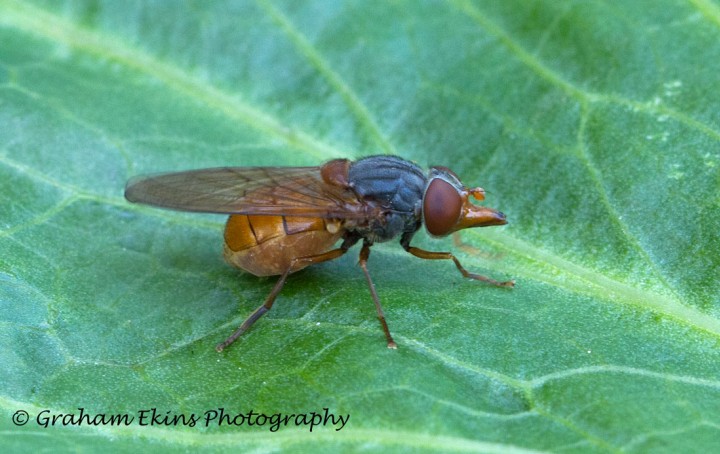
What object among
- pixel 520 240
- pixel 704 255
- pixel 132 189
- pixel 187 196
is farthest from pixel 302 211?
pixel 704 255

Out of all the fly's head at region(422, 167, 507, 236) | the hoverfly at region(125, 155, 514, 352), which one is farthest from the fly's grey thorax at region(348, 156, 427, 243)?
the fly's head at region(422, 167, 507, 236)

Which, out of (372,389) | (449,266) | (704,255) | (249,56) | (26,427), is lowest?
(26,427)

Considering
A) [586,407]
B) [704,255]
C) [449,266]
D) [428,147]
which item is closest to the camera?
[586,407]

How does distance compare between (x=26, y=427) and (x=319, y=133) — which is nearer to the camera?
(x=26, y=427)

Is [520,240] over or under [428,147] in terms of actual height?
under

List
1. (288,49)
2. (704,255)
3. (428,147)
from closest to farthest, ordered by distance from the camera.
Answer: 1. (704,255)
2. (428,147)
3. (288,49)

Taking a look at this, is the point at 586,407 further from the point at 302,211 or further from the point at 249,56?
the point at 249,56

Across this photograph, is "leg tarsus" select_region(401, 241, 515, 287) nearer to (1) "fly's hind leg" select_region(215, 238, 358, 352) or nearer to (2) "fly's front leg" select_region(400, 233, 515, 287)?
(2) "fly's front leg" select_region(400, 233, 515, 287)

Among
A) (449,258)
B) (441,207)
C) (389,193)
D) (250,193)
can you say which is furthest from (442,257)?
(250,193)
